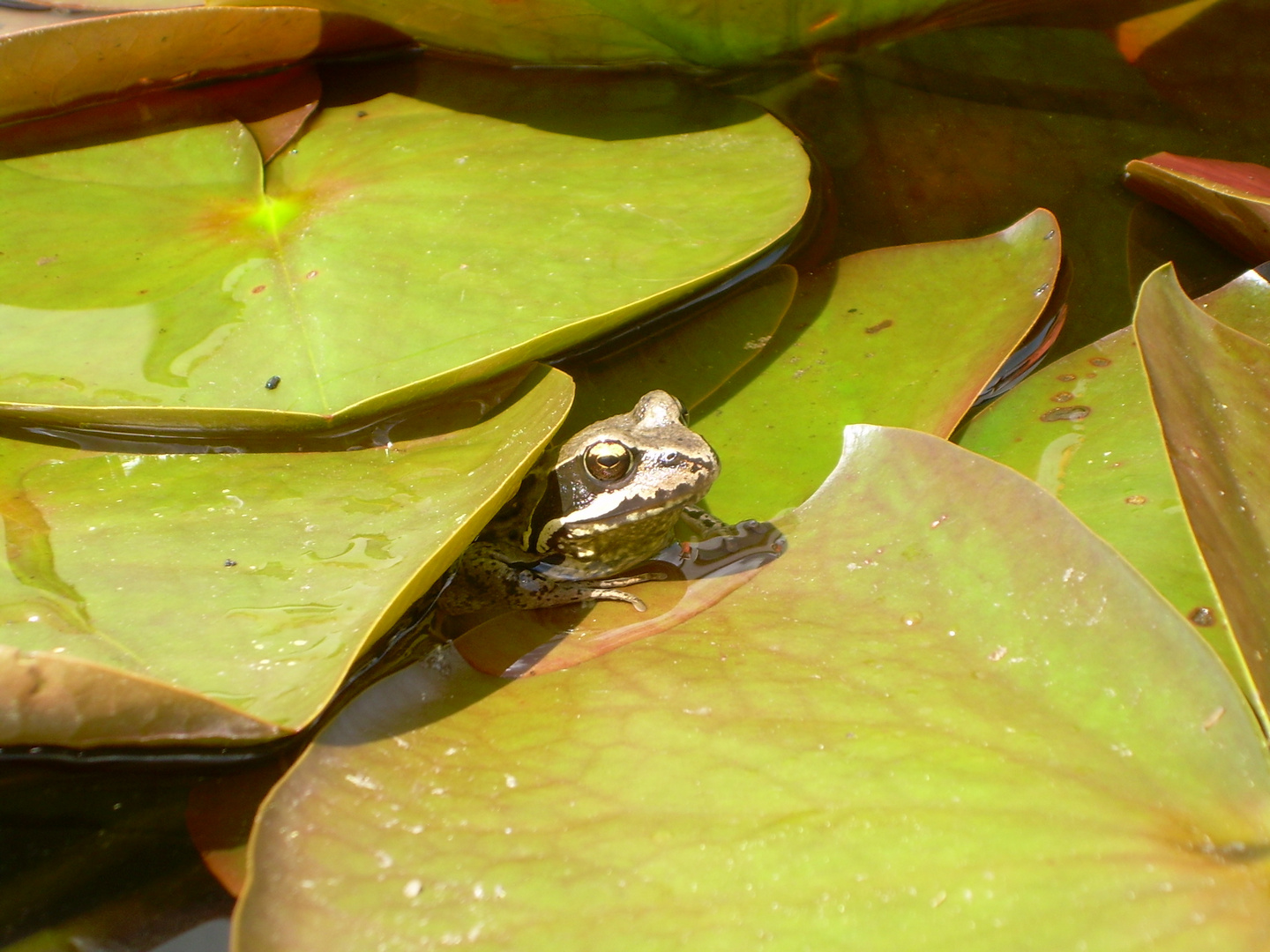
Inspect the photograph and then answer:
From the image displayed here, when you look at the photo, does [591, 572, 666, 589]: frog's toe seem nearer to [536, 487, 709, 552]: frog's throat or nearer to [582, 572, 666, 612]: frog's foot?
[582, 572, 666, 612]: frog's foot

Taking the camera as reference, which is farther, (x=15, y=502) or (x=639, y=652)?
(x=15, y=502)

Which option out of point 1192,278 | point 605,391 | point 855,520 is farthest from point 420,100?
point 1192,278

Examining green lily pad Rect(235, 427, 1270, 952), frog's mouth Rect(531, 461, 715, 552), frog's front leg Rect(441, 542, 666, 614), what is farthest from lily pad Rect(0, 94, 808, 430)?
green lily pad Rect(235, 427, 1270, 952)

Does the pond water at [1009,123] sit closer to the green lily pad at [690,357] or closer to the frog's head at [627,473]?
the green lily pad at [690,357]

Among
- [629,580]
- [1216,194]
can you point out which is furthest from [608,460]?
[1216,194]

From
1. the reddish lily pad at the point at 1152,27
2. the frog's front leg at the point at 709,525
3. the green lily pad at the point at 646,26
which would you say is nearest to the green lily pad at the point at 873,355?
the frog's front leg at the point at 709,525

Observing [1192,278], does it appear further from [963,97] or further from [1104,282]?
[963,97]
